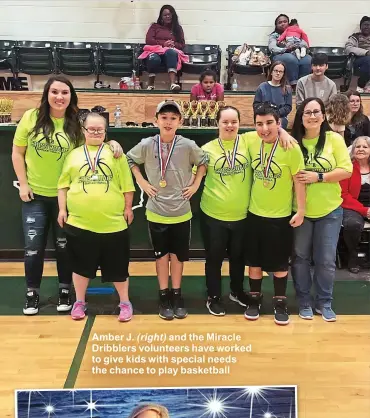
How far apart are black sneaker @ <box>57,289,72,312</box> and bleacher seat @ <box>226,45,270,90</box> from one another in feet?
15.4

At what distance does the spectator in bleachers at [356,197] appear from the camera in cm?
357

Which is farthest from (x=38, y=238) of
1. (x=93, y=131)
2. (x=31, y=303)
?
(x=93, y=131)

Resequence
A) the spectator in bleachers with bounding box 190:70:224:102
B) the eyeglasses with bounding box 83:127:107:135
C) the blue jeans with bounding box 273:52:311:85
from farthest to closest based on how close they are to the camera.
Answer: the blue jeans with bounding box 273:52:311:85, the spectator in bleachers with bounding box 190:70:224:102, the eyeglasses with bounding box 83:127:107:135

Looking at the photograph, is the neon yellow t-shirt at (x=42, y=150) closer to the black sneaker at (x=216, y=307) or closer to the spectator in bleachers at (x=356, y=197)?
the black sneaker at (x=216, y=307)

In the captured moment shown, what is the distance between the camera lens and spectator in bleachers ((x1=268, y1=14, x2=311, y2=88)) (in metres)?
6.11

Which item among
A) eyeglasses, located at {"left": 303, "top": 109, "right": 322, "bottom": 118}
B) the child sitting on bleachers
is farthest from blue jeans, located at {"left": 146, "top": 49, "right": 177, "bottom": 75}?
eyeglasses, located at {"left": 303, "top": 109, "right": 322, "bottom": 118}

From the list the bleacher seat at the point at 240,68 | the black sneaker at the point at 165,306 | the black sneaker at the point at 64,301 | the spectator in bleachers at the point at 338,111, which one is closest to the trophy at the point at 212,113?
the spectator in bleachers at the point at 338,111

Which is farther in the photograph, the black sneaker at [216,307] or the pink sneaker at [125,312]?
the black sneaker at [216,307]

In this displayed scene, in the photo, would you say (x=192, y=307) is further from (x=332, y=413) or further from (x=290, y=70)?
(x=290, y=70)

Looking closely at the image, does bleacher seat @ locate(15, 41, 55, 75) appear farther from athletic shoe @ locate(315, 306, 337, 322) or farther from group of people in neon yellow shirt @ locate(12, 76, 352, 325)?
athletic shoe @ locate(315, 306, 337, 322)

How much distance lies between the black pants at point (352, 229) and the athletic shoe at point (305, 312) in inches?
40.1

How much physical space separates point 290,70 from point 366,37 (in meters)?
1.57

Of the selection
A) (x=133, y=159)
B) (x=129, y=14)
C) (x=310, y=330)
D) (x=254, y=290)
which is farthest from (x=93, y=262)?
(x=129, y=14)

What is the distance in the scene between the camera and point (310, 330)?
2652 millimetres
